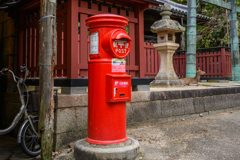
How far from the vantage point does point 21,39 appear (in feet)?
16.3

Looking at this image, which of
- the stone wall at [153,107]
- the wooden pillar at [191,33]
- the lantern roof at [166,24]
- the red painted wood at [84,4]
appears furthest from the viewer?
the wooden pillar at [191,33]

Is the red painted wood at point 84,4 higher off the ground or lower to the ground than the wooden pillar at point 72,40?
higher

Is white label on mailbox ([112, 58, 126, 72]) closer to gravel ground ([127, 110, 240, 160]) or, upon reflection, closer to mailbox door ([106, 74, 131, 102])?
mailbox door ([106, 74, 131, 102])

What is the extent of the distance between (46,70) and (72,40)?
0.99 m

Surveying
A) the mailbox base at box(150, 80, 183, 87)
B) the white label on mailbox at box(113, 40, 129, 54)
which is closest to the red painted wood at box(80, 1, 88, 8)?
the white label on mailbox at box(113, 40, 129, 54)

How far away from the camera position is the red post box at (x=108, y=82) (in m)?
2.71

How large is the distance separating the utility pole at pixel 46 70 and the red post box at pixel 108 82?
51 centimetres

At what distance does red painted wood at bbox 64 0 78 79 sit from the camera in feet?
11.6

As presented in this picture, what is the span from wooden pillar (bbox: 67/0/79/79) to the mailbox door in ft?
3.46

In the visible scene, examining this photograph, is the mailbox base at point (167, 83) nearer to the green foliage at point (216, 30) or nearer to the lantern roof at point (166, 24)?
the lantern roof at point (166, 24)

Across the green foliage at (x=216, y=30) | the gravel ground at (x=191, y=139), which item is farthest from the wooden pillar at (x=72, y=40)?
the green foliage at (x=216, y=30)

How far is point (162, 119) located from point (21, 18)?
3753mm

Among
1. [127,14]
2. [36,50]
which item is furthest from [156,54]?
[36,50]

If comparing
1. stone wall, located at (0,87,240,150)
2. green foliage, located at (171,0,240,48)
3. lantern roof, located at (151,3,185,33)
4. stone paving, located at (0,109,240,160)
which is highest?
green foliage, located at (171,0,240,48)
